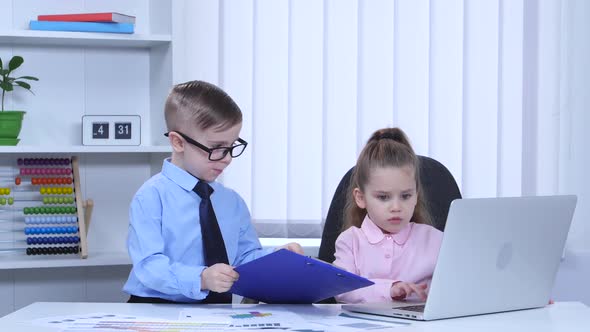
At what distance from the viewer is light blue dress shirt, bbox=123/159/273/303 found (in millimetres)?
2004

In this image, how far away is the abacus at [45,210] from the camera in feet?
10.4

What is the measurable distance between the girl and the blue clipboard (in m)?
0.25

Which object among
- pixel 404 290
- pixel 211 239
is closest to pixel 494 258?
pixel 404 290

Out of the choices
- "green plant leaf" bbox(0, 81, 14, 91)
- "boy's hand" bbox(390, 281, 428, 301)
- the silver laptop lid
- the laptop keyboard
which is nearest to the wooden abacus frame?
"green plant leaf" bbox(0, 81, 14, 91)

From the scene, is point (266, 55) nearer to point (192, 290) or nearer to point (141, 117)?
point (141, 117)

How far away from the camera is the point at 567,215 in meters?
1.86

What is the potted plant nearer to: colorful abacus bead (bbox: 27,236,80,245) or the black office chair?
colorful abacus bead (bbox: 27,236,80,245)

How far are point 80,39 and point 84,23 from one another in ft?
0.22

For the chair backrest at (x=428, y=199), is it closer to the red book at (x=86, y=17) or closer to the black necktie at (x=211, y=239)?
the black necktie at (x=211, y=239)

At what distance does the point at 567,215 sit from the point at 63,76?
6.82 ft

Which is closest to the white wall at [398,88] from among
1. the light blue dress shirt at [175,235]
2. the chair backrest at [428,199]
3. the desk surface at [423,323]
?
the chair backrest at [428,199]

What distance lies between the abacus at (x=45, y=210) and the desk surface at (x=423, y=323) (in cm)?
124

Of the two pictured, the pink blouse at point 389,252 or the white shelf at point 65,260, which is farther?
the white shelf at point 65,260

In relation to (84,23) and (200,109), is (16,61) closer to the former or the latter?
(84,23)
